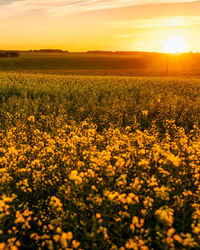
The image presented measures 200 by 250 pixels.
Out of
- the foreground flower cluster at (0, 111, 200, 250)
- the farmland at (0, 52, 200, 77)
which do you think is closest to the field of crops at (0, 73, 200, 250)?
the foreground flower cluster at (0, 111, 200, 250)

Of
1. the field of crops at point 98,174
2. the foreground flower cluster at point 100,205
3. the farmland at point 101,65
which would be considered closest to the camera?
the foreground flower cluster at point 100,205

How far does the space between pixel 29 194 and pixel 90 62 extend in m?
81.5

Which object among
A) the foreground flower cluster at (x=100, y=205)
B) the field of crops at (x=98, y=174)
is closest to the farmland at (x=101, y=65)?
the field of crops at (x=98, y=174)

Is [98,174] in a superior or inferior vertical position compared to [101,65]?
inferior

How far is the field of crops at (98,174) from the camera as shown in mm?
3164

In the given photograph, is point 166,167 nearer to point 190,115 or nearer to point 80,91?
point 190,115

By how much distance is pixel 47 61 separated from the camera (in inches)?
3073

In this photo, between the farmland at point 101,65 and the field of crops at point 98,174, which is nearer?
the field of crops at point 98,174

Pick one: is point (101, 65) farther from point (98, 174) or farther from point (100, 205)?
point (100, 205)

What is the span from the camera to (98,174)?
467 centimetres

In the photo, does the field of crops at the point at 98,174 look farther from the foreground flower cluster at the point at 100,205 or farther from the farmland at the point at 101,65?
the farmland at the point at 101,65

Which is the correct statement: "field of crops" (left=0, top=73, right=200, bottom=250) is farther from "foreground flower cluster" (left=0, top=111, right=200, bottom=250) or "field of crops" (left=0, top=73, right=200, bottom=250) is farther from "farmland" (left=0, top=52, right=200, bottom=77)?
"farmland" (left=0, top=52, right=200, bottom=77)

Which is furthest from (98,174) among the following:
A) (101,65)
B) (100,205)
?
(101,65)

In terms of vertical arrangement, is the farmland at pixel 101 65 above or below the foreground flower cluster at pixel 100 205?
above
